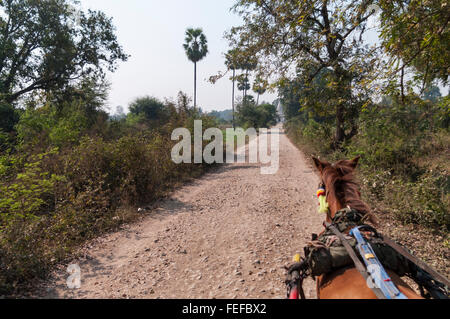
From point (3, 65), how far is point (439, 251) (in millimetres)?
18248

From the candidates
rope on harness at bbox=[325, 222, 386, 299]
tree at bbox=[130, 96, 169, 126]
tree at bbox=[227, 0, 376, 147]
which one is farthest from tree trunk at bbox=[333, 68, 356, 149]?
tree at bbox=[130, 96, 169, 126]

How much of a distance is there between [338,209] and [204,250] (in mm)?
2565

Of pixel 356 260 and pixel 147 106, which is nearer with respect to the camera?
pixel 356 260

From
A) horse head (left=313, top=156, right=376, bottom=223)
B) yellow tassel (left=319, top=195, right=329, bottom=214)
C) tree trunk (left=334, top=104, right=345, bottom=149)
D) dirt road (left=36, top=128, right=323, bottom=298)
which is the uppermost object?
tree trunk (left=334, top=104, right=345, bottom=149)

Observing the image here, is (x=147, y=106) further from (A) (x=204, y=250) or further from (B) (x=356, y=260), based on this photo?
(B) (x=356, y=260)

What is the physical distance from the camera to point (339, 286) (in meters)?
1.77

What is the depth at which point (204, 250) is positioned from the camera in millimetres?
4180

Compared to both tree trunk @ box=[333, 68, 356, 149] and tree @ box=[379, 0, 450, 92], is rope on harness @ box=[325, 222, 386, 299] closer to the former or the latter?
tree @ box=[379, 0, 450, 92]

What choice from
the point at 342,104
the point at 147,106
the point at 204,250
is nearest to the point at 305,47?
the point at 342,104

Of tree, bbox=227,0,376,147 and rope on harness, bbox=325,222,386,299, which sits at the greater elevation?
tree, bbox=227,0,376,147

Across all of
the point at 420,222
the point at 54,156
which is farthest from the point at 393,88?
the point at 54,156

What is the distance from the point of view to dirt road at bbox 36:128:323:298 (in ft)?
10.3

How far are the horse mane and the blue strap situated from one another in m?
0.42
